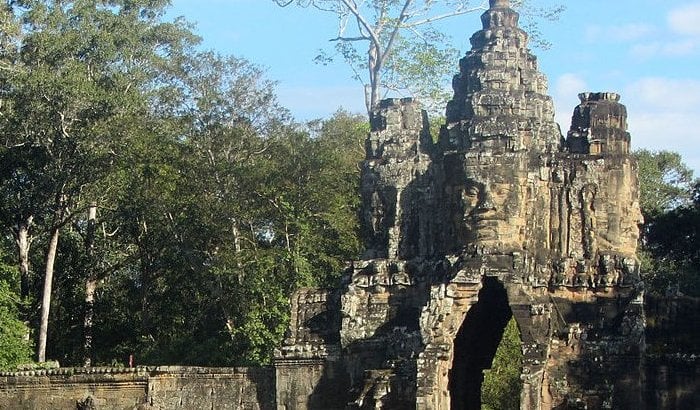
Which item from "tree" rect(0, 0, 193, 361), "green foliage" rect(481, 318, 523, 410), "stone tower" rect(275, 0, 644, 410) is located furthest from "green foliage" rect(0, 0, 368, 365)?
"stone tower" rect(275, 0, 644, 410)

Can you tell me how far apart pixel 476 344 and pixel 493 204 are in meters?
3.22

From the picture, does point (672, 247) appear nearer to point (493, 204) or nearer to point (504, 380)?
point (504, 380)

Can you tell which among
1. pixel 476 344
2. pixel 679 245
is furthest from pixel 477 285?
pixel 679 245

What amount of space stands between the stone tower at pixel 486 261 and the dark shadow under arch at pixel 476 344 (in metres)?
0.04

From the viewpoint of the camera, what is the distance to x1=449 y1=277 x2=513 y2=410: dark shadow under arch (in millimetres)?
24359

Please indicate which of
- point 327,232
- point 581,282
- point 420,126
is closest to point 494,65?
point 420,126

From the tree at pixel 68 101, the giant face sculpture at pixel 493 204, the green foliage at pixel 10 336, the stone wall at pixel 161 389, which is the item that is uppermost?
the tree at pixel 68 101

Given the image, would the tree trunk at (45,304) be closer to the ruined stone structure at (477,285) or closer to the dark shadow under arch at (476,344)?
the ruined stone structure at (477,285)

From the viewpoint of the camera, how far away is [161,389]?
24516mm

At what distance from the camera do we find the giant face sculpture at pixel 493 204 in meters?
23.4

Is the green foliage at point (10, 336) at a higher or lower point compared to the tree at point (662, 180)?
lower

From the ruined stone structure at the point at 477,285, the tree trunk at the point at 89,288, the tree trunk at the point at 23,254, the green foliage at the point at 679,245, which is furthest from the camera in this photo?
the tree trunk at the point at 89,288

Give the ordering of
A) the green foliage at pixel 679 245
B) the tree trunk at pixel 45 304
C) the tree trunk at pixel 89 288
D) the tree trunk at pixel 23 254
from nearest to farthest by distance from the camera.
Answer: the green foliage at pixel 679 245 → the tree trunk at pixel 45 304 → the tree trunk at pixel 23 254 → the tree trunk at pixel 89 288

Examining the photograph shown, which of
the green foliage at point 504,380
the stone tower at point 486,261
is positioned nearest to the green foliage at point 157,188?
the green foliage at point 504,380
